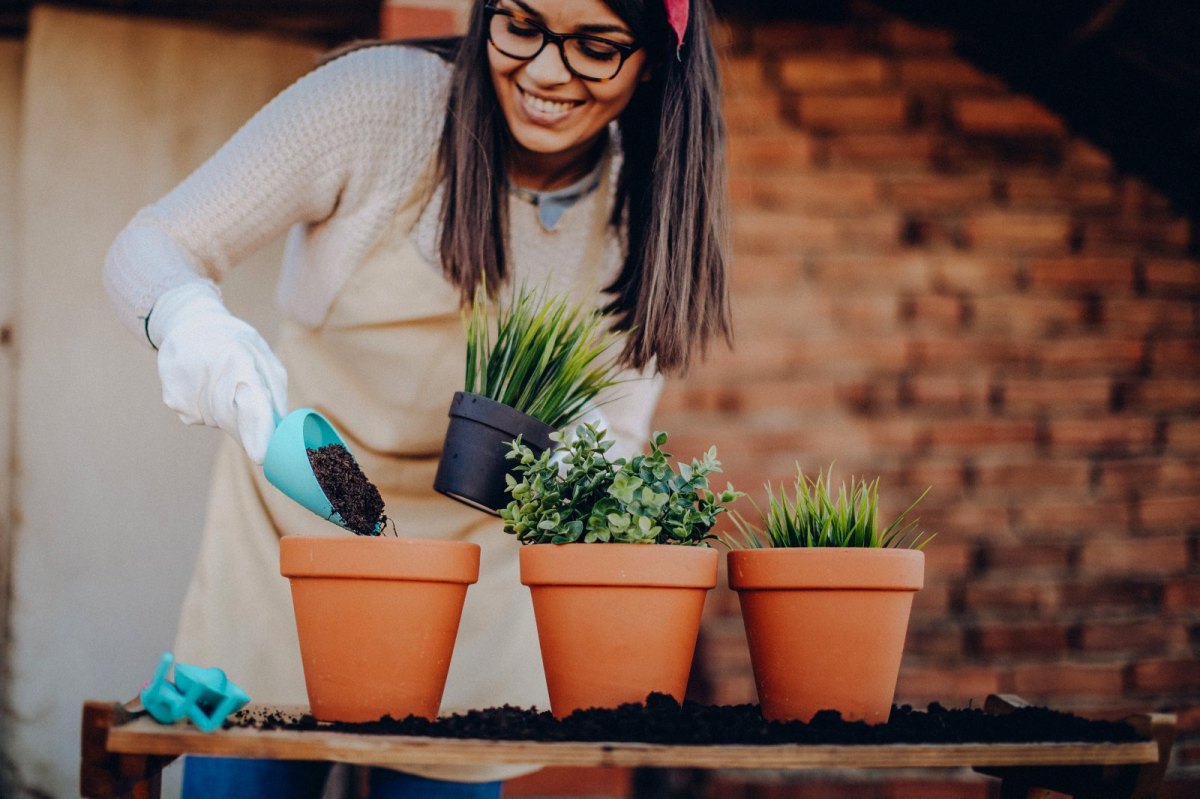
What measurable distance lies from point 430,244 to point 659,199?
1.04ft

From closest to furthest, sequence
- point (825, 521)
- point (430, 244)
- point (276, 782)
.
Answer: point (825, 521), point (276, 782), point (430, 244)

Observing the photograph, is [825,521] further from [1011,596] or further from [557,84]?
[1011,596]

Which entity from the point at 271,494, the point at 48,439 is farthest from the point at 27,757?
the point at 271,494

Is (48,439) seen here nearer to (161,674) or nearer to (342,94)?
(342,94)

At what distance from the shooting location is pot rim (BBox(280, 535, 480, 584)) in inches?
42.7

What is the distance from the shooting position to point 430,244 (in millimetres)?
1529

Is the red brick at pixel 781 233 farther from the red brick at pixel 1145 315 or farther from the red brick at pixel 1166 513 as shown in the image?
the red brick at pixel 1166 513

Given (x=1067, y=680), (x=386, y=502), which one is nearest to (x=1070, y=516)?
(x=1067, y=680)

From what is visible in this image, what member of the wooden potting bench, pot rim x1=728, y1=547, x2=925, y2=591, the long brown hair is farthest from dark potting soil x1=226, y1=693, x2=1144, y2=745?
the long brown hair

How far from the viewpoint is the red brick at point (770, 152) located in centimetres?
260

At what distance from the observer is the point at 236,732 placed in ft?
3.23

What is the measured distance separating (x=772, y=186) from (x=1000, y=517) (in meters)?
0.90

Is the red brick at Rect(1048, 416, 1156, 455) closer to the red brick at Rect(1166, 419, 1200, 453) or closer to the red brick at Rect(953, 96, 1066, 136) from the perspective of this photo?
the red brick at Rect(1166, 419, 1200, 453)

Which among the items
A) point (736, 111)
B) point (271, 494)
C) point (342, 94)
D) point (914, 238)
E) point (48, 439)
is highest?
point (736, 111)
